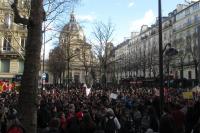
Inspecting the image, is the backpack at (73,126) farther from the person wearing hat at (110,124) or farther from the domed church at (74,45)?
the domed church at (74,45)

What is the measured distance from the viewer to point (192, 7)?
79125 millimetres

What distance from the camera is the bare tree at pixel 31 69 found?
901 cm

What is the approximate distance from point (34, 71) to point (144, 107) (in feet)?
26.9

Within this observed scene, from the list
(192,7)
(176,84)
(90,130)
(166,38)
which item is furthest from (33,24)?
(166,38)

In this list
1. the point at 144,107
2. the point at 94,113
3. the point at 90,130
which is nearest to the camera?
the point at 90,130

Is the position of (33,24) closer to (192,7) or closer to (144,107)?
(144,107)

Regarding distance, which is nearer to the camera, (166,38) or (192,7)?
(192,7)

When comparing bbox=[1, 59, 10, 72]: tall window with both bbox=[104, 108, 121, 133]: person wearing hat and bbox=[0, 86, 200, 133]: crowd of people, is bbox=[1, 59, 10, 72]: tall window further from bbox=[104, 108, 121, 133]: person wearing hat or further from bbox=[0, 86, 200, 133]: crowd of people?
bbox=[104, 108, 121, 133]: person wearing hat

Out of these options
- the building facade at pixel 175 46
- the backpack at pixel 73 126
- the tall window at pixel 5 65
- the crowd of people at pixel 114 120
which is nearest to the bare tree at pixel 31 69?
the crowd of people at pixel 114 120

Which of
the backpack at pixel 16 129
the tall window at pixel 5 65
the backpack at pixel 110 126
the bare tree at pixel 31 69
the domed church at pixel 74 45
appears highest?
the domed church at pixel 74 45

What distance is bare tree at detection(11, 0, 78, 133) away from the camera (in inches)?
355

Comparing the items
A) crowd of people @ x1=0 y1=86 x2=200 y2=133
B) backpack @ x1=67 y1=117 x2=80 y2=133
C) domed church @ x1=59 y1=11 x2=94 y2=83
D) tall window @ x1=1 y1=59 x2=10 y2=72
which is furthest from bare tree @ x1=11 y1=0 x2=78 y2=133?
tall window @ x1=1 y1=59 x2=10 y2=72

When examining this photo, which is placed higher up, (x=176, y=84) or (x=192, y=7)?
(x=192, y=7)

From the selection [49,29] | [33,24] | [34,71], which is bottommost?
[34,71]
